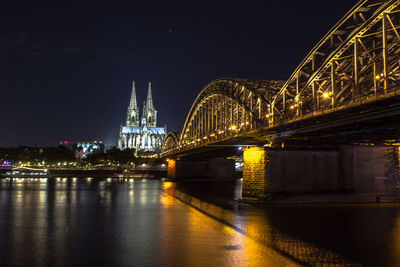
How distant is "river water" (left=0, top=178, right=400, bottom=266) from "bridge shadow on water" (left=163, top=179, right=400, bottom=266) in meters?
0.05

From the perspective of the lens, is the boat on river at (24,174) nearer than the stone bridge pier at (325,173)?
No

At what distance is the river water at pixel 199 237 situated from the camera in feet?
59.9

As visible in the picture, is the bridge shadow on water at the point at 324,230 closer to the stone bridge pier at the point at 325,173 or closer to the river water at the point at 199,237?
the river water at the point at 199,237

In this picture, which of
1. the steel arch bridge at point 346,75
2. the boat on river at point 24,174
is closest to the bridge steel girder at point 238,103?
the steel arch bridge at point 346,75

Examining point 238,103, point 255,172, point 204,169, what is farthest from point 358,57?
point 204,169

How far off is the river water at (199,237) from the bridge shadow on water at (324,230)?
47 millimetres

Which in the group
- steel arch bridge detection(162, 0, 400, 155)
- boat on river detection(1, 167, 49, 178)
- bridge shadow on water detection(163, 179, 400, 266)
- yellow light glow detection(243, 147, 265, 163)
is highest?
steel arch bridge detection(162, 0, 400, 155)

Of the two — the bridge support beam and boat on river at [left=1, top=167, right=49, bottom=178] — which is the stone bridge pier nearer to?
the bridge support beam

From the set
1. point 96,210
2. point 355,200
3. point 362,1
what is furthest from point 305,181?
point 96,210

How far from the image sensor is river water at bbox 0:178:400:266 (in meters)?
18.3

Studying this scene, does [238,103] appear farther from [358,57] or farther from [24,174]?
[24,174]

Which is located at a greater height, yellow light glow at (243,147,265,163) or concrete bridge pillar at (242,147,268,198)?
yellow light glow at (243,147,265,163)

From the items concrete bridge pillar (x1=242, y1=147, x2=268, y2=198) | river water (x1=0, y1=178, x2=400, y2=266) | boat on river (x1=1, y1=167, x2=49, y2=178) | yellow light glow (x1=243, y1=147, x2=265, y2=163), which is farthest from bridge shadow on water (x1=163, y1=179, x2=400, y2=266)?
boat on river (x1=1, y1=167, x2=49, y2=178)

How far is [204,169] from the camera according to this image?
114 m
